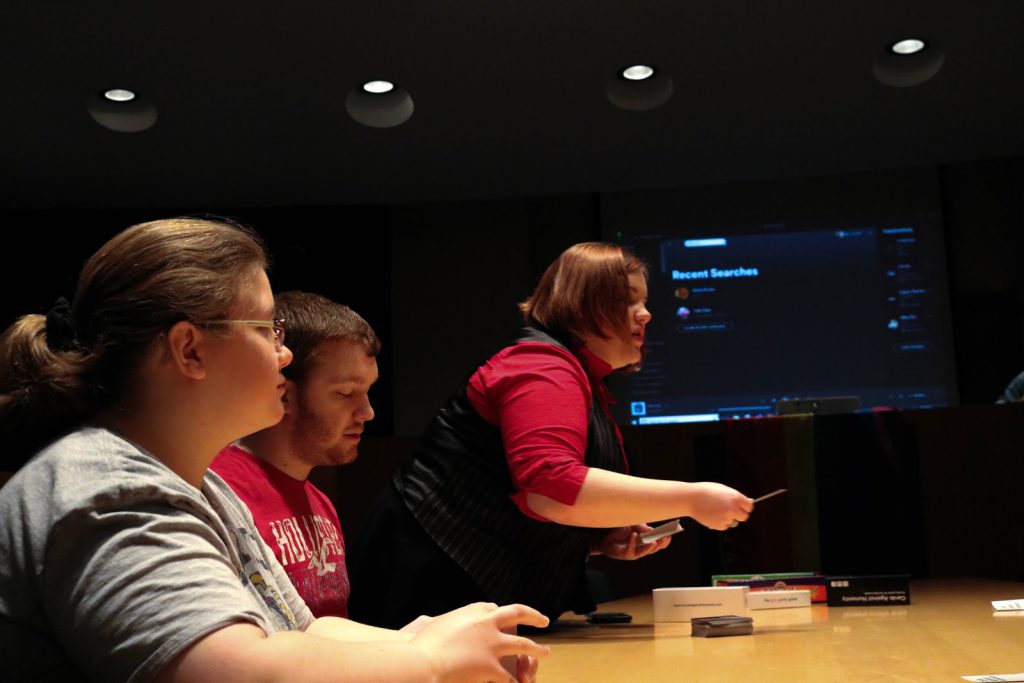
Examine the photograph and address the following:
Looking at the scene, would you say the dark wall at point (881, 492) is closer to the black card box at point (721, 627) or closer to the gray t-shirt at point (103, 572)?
the black card box at point (721, 627)

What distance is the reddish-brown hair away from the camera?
1841 mm

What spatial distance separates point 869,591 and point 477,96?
2.82 metres

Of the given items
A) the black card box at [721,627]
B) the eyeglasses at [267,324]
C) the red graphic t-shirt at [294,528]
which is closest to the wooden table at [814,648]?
the black card box at [721,627]

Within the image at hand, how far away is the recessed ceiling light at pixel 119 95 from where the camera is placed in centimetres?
406

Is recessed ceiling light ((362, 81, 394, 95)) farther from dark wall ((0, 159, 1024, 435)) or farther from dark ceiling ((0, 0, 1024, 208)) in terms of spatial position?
dark wall ((0, 159, 1024, 435))

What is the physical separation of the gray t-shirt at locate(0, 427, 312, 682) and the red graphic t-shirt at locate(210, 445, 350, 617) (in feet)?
2.17

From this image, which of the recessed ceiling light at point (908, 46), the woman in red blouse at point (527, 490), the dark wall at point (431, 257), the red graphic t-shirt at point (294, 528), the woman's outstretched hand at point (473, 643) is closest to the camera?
Result: the woman's outstretched hand at point (473, 643)

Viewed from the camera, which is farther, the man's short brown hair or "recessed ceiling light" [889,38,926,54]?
"recessed ceiling light" [889,38,926,54]

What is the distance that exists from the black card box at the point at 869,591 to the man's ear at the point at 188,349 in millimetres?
1475

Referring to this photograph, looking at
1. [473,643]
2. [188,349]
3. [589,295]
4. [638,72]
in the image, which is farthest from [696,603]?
[638,72]

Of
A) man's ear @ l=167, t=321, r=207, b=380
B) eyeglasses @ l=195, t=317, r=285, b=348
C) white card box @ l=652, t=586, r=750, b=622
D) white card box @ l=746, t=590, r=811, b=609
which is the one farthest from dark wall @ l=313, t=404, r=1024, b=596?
man's ear @ l=167, t=321, r=207, b=380

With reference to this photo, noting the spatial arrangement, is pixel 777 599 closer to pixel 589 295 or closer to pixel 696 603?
pixel 696 603

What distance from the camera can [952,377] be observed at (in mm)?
5191

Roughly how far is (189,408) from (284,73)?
3296 millimetres
